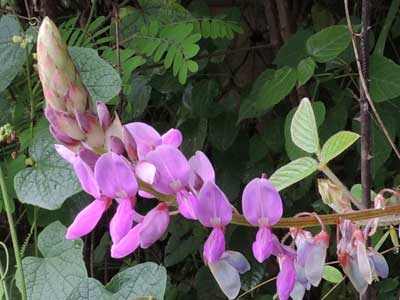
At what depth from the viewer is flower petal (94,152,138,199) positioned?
1.46 feet

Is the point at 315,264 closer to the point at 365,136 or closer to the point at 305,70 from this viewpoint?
the point at 365,136

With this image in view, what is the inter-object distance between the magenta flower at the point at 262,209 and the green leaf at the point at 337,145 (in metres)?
0.14

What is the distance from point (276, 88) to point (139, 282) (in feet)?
1.28

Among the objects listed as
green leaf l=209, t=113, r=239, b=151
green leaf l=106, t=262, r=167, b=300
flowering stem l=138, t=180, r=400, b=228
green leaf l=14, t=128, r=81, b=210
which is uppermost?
flowering stem l=138, t=180, r=400, b=228

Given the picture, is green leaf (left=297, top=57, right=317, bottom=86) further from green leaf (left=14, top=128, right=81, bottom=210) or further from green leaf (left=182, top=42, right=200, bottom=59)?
green leaf (left=14, top=128, right=81, bottom=210)

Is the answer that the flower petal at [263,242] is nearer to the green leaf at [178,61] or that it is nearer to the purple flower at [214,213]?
the purple flower at [214,213]

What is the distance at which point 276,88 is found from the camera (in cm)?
115

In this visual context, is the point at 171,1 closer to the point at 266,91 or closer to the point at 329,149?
the point at 266,91

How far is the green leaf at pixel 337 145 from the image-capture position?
0.59 m

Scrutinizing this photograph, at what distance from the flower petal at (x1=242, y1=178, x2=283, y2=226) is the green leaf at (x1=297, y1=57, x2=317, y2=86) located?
0.64 meters

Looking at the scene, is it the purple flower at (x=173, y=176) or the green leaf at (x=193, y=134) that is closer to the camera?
the purple flower at (x=173, y=176)

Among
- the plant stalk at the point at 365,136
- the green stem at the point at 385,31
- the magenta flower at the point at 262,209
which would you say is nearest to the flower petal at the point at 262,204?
the magenta flower at the point at 262,209

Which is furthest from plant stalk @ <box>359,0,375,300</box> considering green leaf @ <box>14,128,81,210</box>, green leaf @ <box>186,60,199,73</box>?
green leaf @ <box>14,128,81,210</box>

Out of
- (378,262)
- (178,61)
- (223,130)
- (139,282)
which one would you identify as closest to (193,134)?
(223,130)
